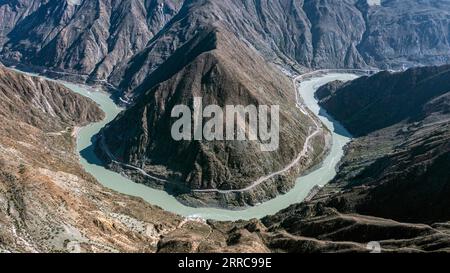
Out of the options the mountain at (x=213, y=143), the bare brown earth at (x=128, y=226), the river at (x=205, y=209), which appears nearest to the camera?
the bare brown earth at (x=128, y=226)

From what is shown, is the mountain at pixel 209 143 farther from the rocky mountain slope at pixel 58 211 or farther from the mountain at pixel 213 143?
the rocky mountain slope at pixel 58 211

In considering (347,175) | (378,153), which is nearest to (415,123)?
(378,153)

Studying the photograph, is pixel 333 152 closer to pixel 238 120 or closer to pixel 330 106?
pixel 238 120

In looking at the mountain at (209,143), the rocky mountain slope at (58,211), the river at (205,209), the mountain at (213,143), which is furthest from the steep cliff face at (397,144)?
the rocky mountain slope at (58,211)

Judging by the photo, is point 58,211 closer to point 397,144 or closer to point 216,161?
point 216,161

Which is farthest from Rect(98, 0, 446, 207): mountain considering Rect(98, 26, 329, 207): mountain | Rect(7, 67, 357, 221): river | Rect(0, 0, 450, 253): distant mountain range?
Answer: Rect(7, 67, 357, 221): river

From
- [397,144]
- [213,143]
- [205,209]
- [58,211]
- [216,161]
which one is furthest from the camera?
[397,144]

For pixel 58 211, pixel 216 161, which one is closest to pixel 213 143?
pixel 216 161
